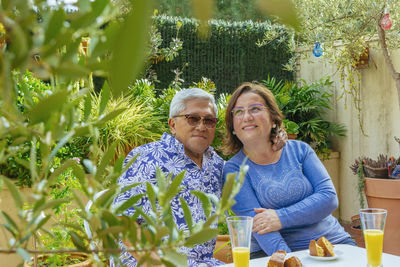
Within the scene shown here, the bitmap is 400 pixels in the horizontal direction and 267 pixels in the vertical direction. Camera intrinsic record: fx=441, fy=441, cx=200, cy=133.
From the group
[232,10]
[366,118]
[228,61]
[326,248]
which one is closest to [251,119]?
[326,248]

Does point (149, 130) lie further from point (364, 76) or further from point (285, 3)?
point (285, 3)

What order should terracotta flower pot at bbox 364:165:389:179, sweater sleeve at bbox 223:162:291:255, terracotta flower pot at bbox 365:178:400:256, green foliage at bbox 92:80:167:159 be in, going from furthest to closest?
terracotta flower pot at bbox 364:165:389:179, green foliage at bbox 92:80:167:159, terracotta flower pot at bbox 365:178:400:256, sweater sleeve at bbox 223:162:291:255

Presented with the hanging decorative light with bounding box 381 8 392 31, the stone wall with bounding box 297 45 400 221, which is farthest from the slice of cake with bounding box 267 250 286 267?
the stone wall with bounding box 297 45 400 221

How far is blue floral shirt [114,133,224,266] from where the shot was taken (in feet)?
6.37

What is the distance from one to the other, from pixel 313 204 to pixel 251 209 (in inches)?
11.1

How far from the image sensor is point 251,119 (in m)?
2.22

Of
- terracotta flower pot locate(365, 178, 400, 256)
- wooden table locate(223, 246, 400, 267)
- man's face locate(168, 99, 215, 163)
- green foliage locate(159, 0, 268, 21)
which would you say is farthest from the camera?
terracotta flower pot locate(365, 178, 400, 256)

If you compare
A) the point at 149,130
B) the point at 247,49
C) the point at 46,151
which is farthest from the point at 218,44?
the point at 46,151

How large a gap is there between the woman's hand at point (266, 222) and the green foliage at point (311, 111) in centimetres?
349

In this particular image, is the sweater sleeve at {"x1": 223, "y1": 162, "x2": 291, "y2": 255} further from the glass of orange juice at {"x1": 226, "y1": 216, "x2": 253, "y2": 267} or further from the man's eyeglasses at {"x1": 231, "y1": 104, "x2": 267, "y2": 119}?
the glass of orange juice at {"x1": 226, "y1": 216, "x2": 253, "y2": 267}

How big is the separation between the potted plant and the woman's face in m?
1.98

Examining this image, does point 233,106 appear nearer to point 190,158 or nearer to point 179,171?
point 190,158

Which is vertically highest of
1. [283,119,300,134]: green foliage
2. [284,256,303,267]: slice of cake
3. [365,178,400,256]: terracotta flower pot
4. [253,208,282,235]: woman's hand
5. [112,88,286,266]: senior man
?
[283,119,300,134]: green foliage

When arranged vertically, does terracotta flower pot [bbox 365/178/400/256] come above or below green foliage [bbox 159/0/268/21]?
below
